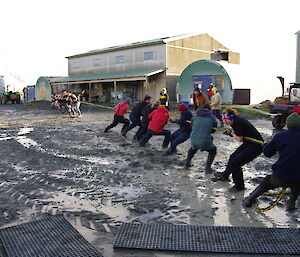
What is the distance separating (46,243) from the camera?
3861 mm

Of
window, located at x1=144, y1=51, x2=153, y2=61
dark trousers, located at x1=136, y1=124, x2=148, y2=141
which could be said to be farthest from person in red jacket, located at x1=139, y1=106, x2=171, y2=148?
window, located at x1=144, y1=51, x2=153, y2=61

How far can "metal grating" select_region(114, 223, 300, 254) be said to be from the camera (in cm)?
370

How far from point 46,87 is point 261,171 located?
40.8 metres

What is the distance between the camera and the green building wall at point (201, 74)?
25.8m

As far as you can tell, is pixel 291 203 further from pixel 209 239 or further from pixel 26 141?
pixel 26 141

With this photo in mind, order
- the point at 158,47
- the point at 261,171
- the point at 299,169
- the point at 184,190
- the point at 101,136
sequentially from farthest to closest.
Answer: the point at 158,47 < the point at 101,136 < the point at 261,171 < the point at 184,190 < the point at 299,169

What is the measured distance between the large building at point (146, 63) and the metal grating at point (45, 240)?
78.2ft

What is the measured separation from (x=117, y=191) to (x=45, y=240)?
203 centimetres

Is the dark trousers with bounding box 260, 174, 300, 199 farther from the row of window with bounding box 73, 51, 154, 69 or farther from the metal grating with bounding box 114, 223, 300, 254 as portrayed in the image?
the row of window with bounding box 73, 51, 154, 69

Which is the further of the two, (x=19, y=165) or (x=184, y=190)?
(x=19, y=165)

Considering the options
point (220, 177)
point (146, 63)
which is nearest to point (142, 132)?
point (220, 177)

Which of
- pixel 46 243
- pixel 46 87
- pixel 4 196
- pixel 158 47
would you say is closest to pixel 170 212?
pixel 46 243

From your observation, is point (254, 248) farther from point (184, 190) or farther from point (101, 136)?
point (101, 136)

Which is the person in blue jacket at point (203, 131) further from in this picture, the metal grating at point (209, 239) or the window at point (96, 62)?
the window at point (96, 62)
